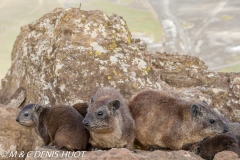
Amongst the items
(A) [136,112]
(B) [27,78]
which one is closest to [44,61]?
(B) [27,78]

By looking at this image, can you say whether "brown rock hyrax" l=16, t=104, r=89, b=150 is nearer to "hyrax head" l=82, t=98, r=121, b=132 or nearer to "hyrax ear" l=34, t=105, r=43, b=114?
"hyrax ear" l=34, t=105, r=43, b=114

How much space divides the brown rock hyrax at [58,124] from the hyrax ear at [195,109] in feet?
5.53

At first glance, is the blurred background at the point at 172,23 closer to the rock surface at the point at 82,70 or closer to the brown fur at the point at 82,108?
the rock surface at the point at 82,70

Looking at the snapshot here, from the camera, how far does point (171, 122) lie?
242 inches

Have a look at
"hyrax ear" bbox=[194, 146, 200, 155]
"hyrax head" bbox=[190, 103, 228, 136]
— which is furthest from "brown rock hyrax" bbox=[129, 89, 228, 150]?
"hyrax ear" bbox=[194, 146, 200, 155]

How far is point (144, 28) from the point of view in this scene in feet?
85.8

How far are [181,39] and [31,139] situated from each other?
2063 cm

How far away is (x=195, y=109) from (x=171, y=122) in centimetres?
44

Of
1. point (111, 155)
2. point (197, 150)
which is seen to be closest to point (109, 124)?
point (111, 155)

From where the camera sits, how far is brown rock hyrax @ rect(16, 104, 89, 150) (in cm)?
591

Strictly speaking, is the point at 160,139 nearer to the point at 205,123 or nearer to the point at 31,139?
the point at 205,123

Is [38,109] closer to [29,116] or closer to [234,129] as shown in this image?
[29,116]

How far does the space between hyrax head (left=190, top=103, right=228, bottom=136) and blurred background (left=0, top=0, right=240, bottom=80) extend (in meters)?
12.9

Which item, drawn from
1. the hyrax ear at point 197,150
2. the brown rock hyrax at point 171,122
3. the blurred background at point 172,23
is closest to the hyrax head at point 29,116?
the brown rock hyrax at point 171,122
